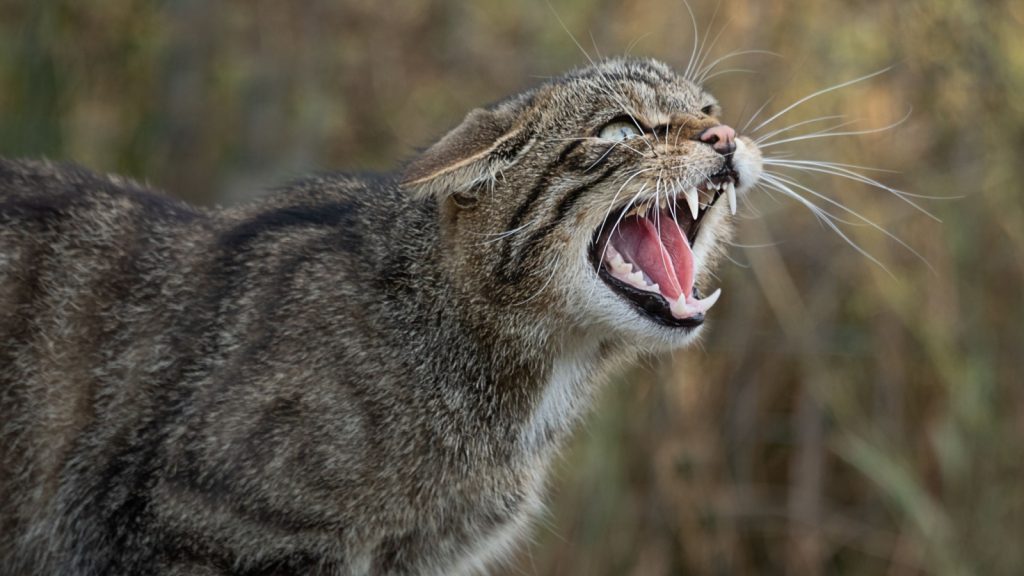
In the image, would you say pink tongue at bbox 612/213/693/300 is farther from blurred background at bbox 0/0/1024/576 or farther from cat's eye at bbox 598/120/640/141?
blurred background at bbox 0/0/1024/576

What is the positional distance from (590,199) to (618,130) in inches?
10.2

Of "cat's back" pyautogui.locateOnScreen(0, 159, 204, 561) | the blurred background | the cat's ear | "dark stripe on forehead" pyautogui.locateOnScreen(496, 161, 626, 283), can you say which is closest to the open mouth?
"dark stripe on forehead" pyautogui.locateOnScreen(496, 161, 626, 283)

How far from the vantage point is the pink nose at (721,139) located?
12.3ft

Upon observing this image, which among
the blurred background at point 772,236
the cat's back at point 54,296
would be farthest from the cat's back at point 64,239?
the blurred background at point 772,236

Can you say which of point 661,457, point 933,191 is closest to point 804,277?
point 933,191

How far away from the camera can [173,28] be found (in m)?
7.35

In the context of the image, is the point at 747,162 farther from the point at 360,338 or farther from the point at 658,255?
the point at 360,338

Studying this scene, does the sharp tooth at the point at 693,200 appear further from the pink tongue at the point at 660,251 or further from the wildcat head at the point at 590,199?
the pink tongue at the point at 660,251

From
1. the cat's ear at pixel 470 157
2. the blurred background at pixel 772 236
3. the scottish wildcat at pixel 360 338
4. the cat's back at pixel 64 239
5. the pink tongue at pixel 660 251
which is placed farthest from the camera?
the blurred background at pixel 772 236

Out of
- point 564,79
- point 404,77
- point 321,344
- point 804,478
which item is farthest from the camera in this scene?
point 404,77

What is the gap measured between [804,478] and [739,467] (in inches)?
14.2

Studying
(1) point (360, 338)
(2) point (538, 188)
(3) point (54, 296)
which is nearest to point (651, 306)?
(2) point (538, 188)

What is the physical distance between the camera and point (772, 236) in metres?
7.34

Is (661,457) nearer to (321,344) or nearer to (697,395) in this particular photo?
(697,395)
